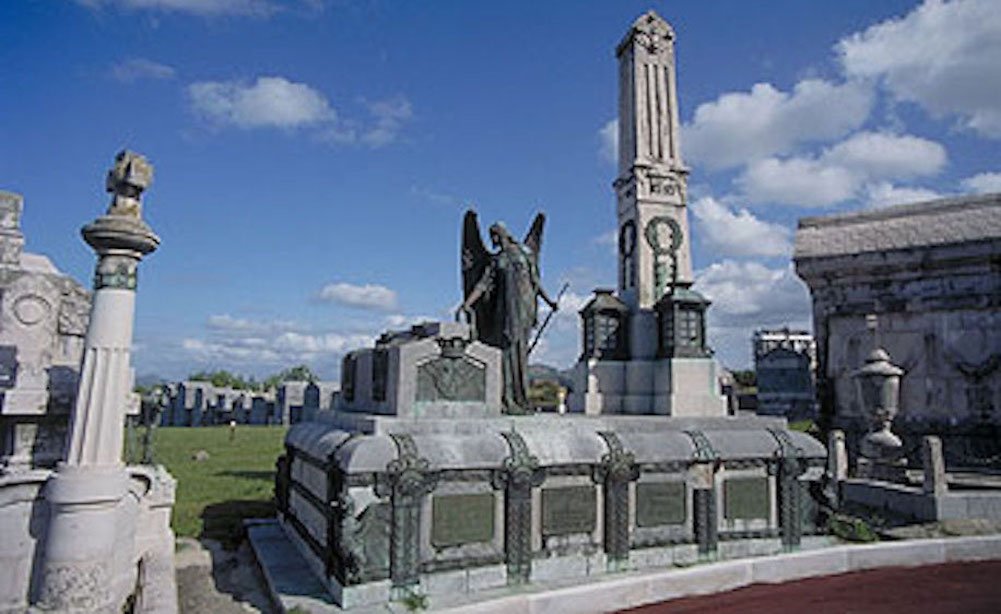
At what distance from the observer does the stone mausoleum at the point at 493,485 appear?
18.7 feet

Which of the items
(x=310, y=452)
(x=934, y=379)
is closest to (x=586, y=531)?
(x=310, y=452)

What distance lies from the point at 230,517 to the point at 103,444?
466cm

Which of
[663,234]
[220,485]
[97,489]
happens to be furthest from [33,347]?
[663,234]

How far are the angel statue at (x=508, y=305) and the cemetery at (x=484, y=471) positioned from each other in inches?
1.5

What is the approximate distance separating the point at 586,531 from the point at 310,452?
3.49 meters

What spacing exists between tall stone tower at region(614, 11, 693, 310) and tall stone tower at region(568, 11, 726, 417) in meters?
0.02

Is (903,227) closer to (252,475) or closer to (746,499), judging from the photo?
(746,499)

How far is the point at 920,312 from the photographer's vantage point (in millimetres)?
15211

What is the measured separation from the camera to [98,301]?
5.75 m

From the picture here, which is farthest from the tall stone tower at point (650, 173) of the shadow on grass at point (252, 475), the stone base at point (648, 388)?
the shadow on grass at point (252, 475)

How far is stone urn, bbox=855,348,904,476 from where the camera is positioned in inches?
455

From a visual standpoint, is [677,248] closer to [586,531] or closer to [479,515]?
[586,531]

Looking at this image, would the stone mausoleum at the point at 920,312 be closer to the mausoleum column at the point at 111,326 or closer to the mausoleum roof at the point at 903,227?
the mausoleum roof at the point at 903,227

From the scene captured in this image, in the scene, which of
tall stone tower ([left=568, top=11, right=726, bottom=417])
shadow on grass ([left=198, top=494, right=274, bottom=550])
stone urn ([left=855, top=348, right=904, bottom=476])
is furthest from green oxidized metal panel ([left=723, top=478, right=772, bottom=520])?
shadow on grass ([left=198, top=494, right=274, bottom=550])
